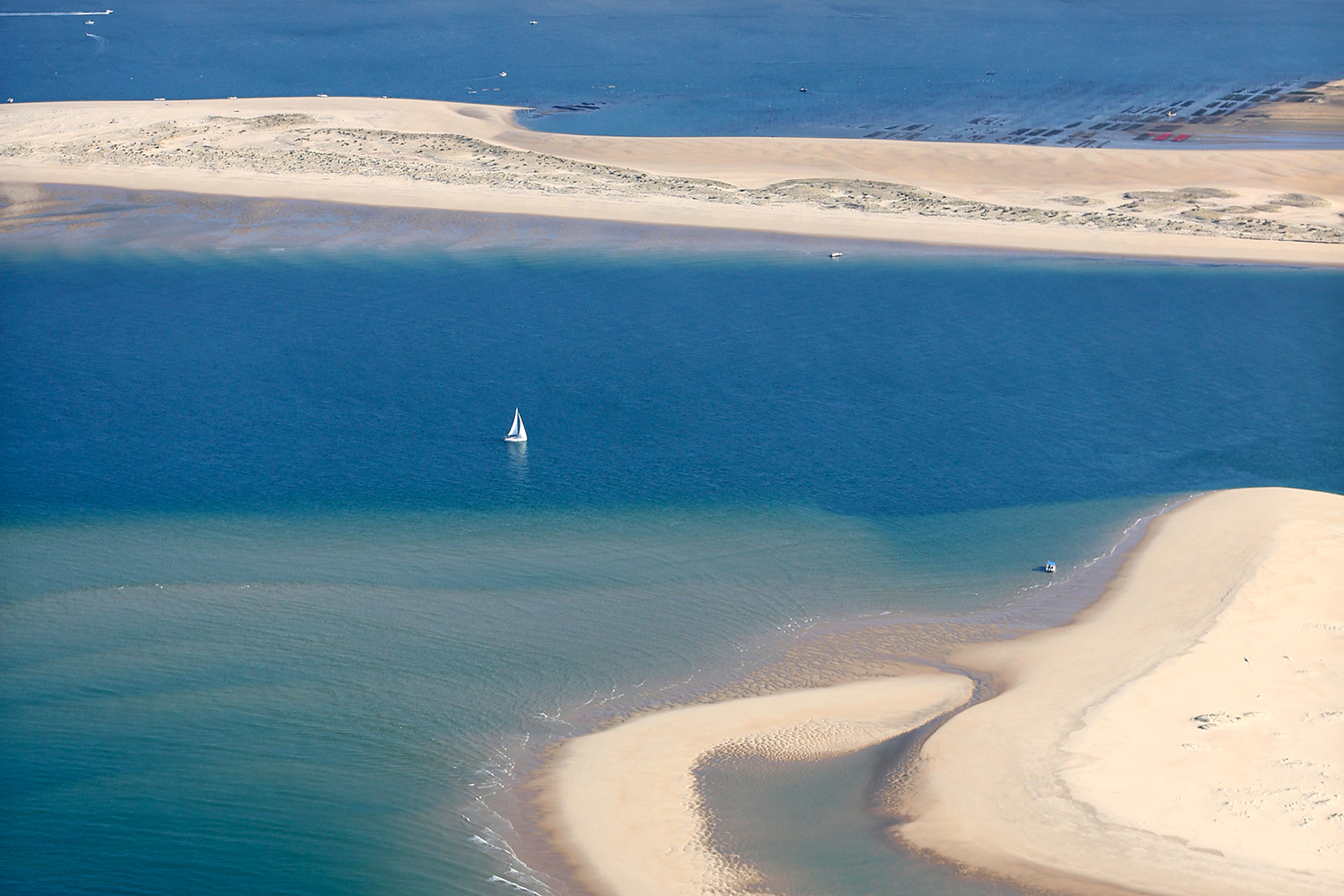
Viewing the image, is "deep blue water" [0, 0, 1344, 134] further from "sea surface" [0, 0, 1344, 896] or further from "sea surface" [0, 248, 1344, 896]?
"sea surface" [0, 248, 1344, 896]

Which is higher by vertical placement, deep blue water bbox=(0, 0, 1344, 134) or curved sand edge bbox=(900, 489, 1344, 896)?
deep blue water bbox=(0, 0, 1344, 134)

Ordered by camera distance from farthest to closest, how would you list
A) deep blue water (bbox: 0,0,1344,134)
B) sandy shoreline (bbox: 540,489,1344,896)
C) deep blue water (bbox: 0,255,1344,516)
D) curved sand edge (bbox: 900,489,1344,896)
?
deep blue water (bbox: 0,0,1344,134) → deep blue water (bbox: 0,255,1344,516) → sandy shoreline (bbox: 540,489,1344,896) → curved sand edge (bbox: 900,489,1344,896)

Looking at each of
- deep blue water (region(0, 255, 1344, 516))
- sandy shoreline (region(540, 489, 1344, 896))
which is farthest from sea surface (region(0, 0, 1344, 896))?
sandy shoreline (region(540, 489, 1344, 896))

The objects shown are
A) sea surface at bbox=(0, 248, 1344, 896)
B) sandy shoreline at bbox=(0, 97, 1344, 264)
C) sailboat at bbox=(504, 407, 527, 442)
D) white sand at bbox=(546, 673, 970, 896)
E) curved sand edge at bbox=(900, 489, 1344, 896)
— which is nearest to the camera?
curved sand edge at bbox=(900, 489, 1344, 896)

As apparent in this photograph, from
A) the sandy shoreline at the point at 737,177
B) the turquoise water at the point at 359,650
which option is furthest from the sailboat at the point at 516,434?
the sandy shoreline at the point at 737,177

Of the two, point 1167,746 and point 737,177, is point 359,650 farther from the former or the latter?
point 737,177

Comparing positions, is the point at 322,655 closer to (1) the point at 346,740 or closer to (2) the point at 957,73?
(1) the point at 346,740

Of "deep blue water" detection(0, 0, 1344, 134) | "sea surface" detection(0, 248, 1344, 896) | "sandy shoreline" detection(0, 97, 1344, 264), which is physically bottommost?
"sea surface" detection(0, 248, 1344, 896)
